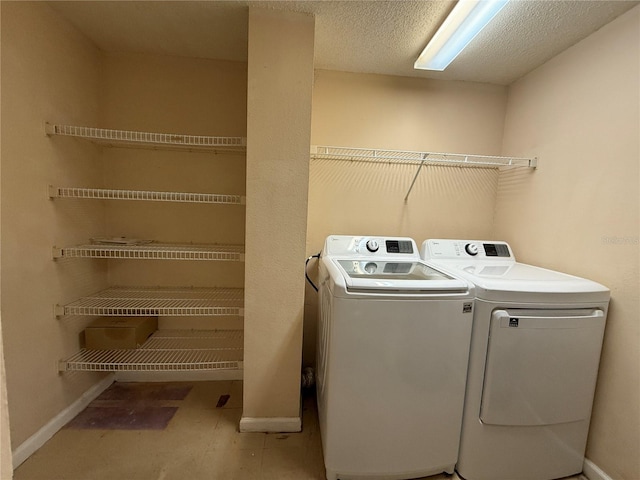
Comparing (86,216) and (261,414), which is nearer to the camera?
(261,414)

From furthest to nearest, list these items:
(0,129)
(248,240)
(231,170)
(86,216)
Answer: (231,170) → (86,216) → (248,240) → (0,129)

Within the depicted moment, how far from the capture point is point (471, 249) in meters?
1.89

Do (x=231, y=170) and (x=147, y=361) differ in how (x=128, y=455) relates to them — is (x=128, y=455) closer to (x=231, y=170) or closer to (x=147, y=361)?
(x=147, y=361)

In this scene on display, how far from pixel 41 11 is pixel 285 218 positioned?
1593 mm

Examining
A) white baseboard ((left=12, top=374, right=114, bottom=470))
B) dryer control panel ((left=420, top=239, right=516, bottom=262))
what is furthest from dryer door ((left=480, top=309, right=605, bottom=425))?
white baseboard ((left=12, top=374, right=114, bottom=470))

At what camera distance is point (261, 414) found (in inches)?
63.1

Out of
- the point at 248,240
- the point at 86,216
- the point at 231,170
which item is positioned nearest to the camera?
the point at 248,240

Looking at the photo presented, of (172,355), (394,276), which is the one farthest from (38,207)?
(394,276)

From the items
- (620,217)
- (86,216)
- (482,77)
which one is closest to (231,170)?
(86,216)

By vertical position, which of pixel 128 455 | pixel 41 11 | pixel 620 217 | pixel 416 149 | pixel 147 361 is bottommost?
pixel 128 455

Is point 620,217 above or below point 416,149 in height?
below

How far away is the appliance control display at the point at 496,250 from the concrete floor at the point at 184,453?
4.28 feet

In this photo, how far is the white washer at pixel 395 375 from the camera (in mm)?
1215

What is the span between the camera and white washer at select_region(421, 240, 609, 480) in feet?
4.09
